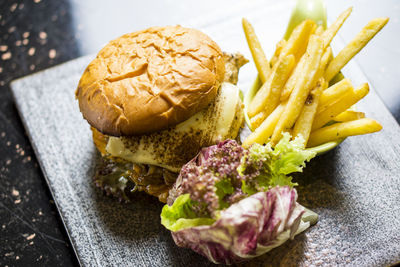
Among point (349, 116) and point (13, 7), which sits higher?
point (349, 116)

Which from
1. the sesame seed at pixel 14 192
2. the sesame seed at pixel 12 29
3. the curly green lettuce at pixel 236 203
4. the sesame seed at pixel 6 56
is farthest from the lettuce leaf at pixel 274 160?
the sesame seed at pixel 12 29

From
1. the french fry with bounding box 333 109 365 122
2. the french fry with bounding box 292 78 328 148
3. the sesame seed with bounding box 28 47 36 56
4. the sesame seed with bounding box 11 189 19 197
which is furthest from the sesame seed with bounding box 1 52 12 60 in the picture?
the french fry with bounding box 333 109 365 122

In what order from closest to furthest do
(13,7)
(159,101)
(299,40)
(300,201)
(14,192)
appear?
(159,101)
(299,40)
(300,201)
(14,192)
(13,7)

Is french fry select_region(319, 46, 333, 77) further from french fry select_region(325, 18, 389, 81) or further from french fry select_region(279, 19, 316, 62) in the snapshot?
french fry select_region(279, 19, 316, 62)

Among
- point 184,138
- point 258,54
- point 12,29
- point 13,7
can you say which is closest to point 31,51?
point 12,29

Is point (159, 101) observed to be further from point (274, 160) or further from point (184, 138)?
point (274, 160)

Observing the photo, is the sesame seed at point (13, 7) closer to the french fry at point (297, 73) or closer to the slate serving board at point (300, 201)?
the slate serving board at point (300, 201)
